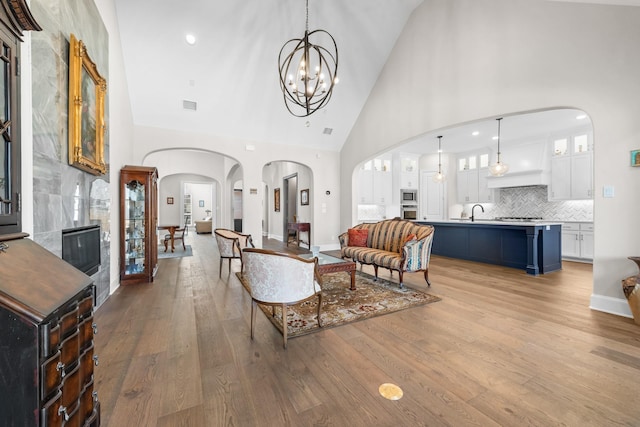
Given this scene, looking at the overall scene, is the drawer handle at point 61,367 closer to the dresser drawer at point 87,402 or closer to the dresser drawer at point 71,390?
the dresser drawer at point 71,390

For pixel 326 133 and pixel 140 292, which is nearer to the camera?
pixel 140 292

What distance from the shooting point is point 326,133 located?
6875mm

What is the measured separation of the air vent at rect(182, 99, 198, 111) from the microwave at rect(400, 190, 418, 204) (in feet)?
20.7

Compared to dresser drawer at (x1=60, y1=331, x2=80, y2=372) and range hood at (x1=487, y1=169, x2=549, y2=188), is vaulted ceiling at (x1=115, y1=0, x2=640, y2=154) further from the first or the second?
dresser drawer at (x1=60, y1=331, x2=80, y2=372)

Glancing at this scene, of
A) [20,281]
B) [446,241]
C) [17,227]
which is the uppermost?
[17,227]

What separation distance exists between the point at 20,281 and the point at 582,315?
4.40 metres

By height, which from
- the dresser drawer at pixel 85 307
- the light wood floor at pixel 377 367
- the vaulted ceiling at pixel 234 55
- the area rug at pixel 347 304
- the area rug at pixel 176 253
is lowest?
the light wood floor at pixel 377 367

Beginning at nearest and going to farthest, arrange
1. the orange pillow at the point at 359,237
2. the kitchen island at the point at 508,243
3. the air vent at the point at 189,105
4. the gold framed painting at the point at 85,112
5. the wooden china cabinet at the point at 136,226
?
1. the gold framed painting at the point at 85,112
2. the wooden china cabinet at the point at 136,226
3. the kitchen island at the point at 508,243
4. the orange pillow at the point at 359,237
5. the air vent at the point at 189,105

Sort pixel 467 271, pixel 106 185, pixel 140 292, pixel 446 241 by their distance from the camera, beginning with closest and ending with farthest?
pixel 106 185
pixel 140 292
pixel 467 271
pixel 446 241

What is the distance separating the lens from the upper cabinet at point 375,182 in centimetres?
793

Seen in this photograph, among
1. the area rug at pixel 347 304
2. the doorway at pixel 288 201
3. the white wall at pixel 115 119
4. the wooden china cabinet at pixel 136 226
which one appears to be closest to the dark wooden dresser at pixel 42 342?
the area rug at pixel 347 304

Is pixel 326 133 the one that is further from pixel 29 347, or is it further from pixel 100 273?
pixel 29 347

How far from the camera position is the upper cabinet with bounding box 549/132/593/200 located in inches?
227

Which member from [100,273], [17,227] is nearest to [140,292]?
[100,273]
